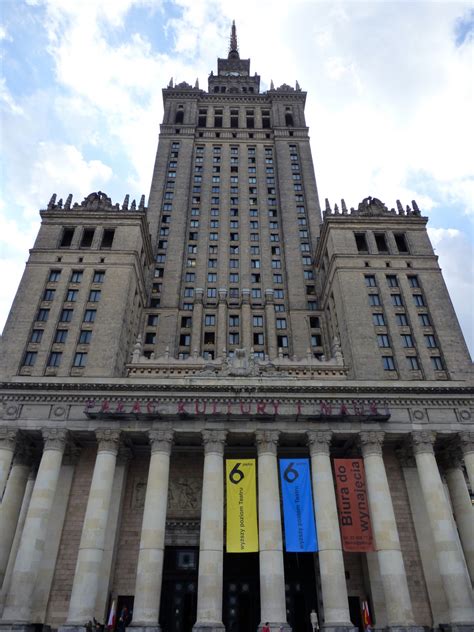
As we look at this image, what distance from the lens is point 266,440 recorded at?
36.3 m

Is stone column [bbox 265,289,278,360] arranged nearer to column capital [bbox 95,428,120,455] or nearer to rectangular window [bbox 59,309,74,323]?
rectangular window [bbox 59,309,74,323]

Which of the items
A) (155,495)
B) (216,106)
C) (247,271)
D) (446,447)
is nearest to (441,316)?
(446,447)

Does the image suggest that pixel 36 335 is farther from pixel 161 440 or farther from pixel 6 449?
pixel 161 440

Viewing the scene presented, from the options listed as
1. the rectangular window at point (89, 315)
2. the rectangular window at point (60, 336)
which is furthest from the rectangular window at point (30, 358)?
the rectangular window at point (89, 315)

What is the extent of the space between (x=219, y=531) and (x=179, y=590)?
27.7 feet

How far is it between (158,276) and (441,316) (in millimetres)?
36809

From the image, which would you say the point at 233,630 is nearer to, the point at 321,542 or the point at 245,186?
the point at 321,542

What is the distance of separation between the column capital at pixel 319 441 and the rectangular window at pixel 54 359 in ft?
84.2

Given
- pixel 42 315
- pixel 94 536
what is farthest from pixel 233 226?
pixel 94 536

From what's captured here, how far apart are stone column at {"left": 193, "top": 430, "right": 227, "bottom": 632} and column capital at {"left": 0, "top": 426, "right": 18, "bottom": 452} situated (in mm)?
14890

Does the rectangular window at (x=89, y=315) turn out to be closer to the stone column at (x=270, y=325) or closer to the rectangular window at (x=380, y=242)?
the stone column at (x=270, y=325)

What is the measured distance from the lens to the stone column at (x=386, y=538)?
30.3 metres

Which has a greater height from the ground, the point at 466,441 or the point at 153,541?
the point at 466,441

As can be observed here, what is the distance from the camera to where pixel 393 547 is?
32.0 m
